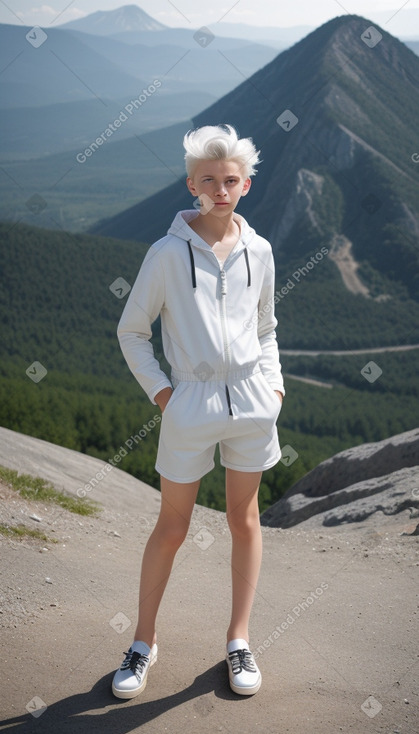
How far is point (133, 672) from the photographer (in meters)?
4.41

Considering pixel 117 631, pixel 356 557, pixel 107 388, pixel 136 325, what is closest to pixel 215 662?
pixel 117 631

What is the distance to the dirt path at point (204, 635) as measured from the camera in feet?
14.1

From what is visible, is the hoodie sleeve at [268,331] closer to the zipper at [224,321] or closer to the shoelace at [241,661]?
the zipper at [224,321]

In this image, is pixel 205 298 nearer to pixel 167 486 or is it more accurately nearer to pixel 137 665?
pixel 167 486

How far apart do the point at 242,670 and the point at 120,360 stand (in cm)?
6440

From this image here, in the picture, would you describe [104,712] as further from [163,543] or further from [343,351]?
[343,351]

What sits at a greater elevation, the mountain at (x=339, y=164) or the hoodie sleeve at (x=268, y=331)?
the mountain at (x=339, y=164)

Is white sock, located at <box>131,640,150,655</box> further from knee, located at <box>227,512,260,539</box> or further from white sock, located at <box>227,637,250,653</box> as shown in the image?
knee, located at <box>227,512,260,539</box>

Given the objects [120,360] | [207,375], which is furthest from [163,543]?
[120,360]

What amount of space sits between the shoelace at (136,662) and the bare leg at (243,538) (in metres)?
0.55

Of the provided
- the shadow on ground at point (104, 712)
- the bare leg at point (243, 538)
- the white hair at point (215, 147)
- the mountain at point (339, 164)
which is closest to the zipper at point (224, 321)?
the bare leg at point (243, 538)

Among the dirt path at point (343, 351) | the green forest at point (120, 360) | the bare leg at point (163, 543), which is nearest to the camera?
the bare leg at point (163, 543)

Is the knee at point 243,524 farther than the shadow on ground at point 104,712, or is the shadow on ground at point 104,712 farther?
the knee at point 243,524

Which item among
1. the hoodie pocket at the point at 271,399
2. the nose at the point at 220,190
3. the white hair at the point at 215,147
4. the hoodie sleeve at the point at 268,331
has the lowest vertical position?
the hoodie pocket at the point at 271,399
